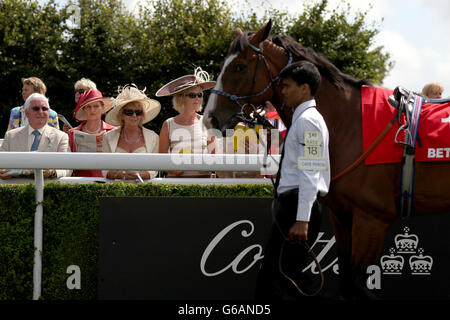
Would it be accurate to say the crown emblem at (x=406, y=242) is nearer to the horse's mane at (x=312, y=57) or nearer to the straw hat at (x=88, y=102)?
the horse's mane at (x=312, y=57)

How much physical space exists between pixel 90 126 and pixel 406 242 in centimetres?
331

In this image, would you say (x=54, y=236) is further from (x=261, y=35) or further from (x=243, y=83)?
(x=261, y=35)

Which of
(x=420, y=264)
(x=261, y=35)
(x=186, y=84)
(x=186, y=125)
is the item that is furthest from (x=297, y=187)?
(x=186, y=84)

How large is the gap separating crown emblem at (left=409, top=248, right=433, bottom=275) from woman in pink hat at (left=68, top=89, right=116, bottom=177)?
10.0ft

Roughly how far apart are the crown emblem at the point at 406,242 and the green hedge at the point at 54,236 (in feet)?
6.16

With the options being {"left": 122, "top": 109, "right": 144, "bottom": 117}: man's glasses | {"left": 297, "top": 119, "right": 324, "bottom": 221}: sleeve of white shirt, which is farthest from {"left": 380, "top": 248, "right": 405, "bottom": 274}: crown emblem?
{"left": 122, "top": 109, "right": 144, "bottom": 117}: man's glasses

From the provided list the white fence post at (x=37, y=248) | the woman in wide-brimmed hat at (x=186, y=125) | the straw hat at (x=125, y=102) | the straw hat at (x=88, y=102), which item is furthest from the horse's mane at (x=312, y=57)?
the straw hat at (x=88, y=102)

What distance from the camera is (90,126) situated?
18.5 feet

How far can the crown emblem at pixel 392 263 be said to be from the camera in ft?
12.8

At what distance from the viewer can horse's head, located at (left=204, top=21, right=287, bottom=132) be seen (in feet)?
11.7
